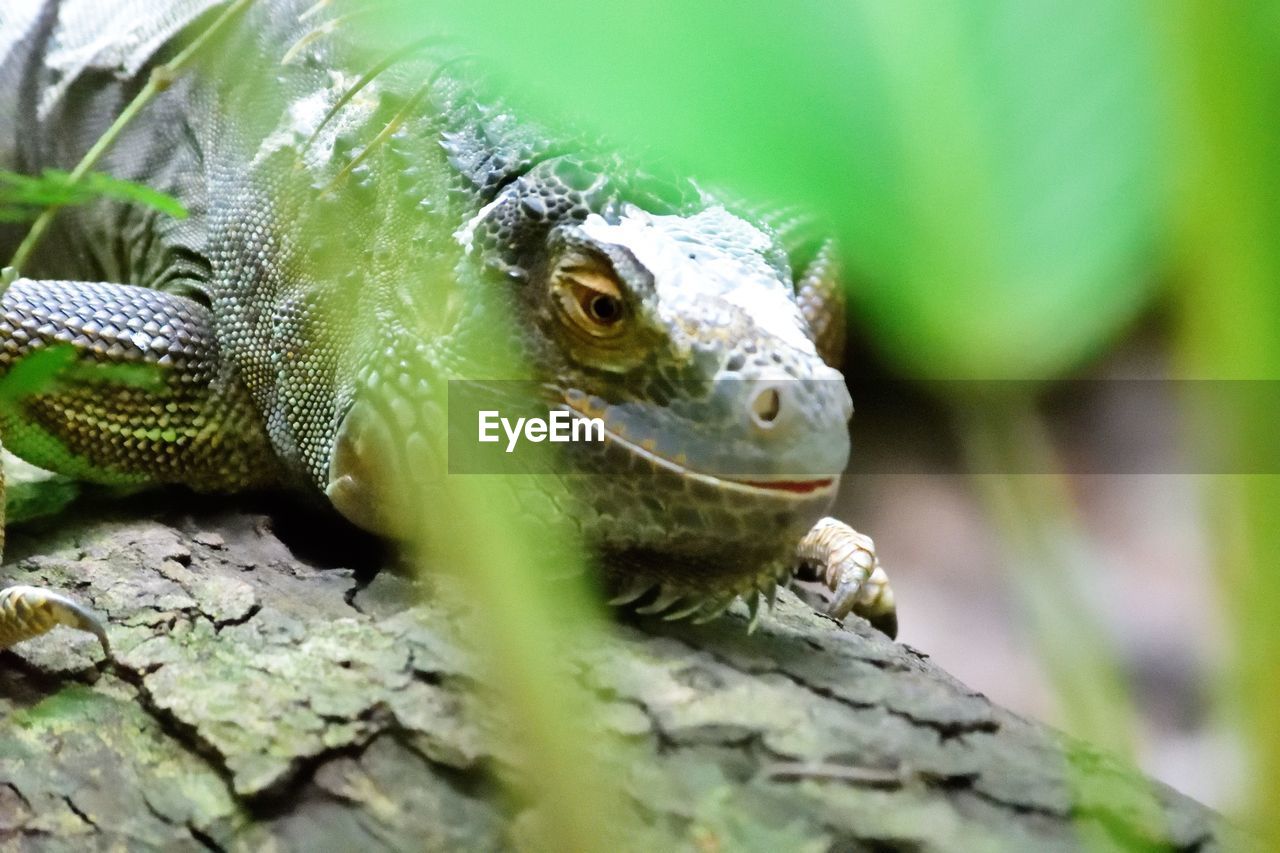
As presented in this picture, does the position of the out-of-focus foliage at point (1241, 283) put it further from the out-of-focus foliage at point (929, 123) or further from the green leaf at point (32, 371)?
the green leaf at point (32, 371)

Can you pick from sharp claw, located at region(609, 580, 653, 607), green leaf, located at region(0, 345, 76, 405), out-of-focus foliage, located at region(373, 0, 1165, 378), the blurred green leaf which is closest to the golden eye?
sharp claw, located at region(609, 580, 653, 607)

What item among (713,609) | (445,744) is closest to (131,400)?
(445,744)

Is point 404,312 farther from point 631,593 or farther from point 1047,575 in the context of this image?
point 1047,575

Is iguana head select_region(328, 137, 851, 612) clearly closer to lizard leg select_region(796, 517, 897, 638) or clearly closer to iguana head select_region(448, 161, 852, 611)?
iguana head select_region(448, 161, 852, 611)

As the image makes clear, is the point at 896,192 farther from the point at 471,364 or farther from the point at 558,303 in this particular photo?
the point at 471,364

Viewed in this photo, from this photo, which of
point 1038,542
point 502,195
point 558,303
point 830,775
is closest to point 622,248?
point 558,303

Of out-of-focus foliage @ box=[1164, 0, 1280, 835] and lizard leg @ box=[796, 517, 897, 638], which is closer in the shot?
out-of-focus foliage @ box=[1164, 0, 1280, 835]
